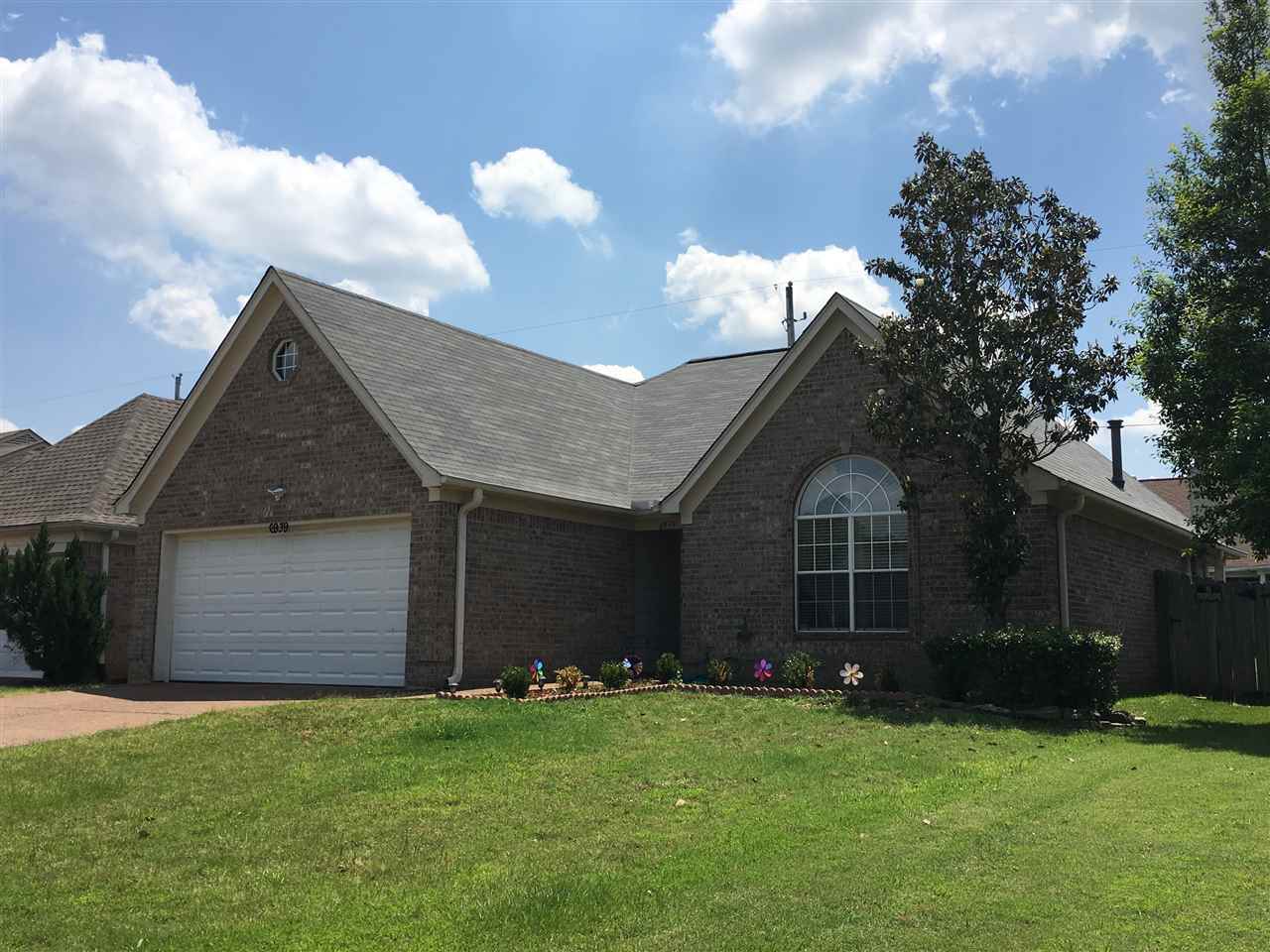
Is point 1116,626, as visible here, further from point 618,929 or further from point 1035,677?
point 618,929

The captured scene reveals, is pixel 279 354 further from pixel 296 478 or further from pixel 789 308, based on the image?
pixel 789 308

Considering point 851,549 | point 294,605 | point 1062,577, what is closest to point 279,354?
point 294,605

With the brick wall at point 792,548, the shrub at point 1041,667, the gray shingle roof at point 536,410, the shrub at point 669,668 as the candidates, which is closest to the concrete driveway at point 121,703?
the shrub at point 669,668

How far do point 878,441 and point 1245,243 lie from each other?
5.59 metres

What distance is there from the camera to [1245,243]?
1569cm

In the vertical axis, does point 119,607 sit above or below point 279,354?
below

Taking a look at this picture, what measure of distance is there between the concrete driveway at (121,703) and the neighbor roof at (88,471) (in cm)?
464

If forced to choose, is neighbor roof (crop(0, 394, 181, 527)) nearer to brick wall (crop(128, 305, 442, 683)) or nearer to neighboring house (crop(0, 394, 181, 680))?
neighboring house (crop(0, 394, 181, 680))

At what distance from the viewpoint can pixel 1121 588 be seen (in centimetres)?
1928

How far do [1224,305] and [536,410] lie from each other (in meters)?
11.7

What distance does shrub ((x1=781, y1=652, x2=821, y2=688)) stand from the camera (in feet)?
54.4

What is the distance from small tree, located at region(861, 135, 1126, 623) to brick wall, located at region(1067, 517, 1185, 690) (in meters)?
1.66

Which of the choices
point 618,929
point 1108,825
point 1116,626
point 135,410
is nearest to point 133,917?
point 618,929

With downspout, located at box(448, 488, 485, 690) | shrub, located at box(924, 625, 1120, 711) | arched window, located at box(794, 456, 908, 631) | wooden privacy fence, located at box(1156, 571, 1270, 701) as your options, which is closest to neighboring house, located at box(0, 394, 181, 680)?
downspout, located at box(448, 488, 485, 690)
